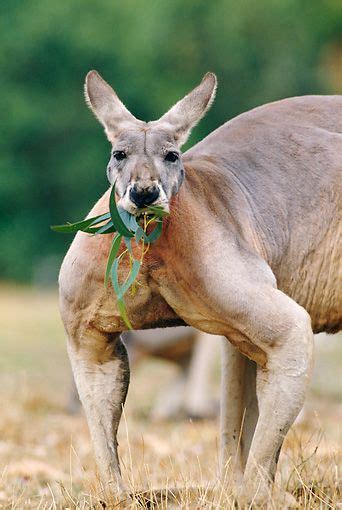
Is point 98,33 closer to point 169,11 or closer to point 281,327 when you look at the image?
point 169,11

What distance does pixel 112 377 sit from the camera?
474cm

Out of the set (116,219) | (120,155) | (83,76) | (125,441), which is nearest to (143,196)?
(116,219)

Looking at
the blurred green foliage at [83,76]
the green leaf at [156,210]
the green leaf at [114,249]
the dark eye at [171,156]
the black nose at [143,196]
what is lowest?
the blurred green foliage at [83,76]

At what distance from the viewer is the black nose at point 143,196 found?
13.5ft

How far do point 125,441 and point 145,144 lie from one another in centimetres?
410

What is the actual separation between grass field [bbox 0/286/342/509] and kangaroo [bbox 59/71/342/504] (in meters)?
0.23

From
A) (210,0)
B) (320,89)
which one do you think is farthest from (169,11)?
(320,89)

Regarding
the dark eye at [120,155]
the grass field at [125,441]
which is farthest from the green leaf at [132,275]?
the grass field at [125,441]

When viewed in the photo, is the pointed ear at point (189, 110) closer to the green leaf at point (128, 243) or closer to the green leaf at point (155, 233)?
the green leaf at point (155, 233)

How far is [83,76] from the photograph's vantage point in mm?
32156

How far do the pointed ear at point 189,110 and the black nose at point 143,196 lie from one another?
0.40 meters

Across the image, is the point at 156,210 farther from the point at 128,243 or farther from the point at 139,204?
the point at 128,243

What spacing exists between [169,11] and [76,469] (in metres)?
29.3

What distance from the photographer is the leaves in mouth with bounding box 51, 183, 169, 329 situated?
4.24 m
